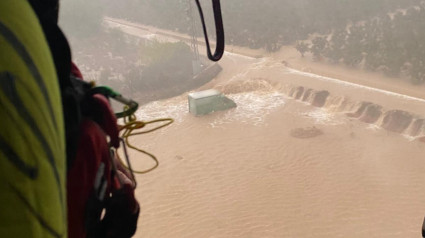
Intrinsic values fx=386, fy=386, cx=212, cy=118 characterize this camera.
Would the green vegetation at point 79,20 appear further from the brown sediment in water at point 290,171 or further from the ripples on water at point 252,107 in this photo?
the ripples on water at point 252,107

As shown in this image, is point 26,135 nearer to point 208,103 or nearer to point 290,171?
point 290,171

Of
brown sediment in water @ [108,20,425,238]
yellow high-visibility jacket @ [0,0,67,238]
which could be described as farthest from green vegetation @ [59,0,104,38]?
yellow high-visibility jacket @ [0,0,67,238]

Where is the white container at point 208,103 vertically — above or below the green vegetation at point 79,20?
above

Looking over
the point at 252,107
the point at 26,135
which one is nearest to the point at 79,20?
the point at 252,107

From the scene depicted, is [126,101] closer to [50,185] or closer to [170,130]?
[50,185]

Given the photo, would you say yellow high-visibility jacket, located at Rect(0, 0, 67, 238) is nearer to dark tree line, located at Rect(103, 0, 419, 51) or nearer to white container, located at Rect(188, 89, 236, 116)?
white container, located at Rect(188, 89, 236, 116)

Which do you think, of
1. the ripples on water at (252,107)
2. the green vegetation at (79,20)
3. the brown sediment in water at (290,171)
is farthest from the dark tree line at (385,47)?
the green vegetation at (79,20)

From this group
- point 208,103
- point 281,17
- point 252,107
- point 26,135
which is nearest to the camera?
point 26,135

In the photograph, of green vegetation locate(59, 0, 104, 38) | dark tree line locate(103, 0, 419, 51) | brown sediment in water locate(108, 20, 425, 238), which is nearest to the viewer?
brown sediment in water locate(108, 20, 425, 238)
